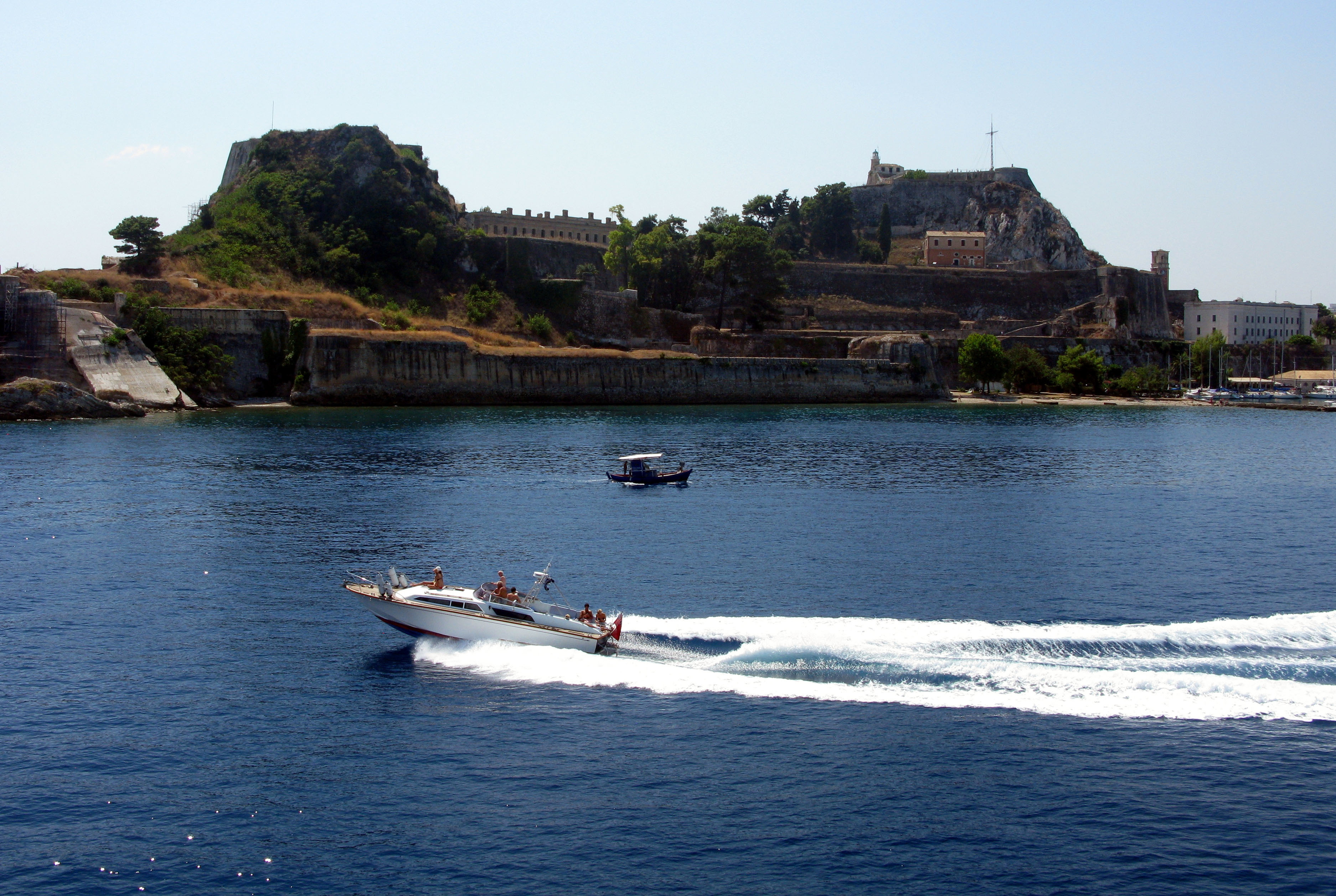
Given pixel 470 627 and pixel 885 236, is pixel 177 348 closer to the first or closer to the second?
pixel 470 627

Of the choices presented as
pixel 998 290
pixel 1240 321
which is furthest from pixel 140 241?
pixel 1240 321

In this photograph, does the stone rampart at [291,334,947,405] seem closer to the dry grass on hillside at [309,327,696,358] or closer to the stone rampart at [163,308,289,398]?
the dry grass on hillside at [309,327,696,358]

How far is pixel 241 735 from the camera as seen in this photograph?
2033 cm

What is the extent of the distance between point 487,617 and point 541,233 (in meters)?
112

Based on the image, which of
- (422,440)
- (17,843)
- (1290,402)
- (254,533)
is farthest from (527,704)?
(1290,402)

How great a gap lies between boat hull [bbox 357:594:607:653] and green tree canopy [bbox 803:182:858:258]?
135681 mm

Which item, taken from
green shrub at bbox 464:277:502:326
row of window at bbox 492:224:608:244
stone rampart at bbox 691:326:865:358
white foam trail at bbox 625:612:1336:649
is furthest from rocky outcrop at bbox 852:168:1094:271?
white foam trail at bbox 625:612:1336:649

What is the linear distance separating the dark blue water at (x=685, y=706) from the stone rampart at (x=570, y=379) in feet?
157

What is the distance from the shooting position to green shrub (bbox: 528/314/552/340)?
10938 cm

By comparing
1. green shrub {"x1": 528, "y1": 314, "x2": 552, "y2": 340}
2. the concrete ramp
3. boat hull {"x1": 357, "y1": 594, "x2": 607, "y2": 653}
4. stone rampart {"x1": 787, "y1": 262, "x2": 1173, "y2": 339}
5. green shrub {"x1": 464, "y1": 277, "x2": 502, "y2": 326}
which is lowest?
boat hull {"x1": 357, "y1": 594, "x2": 607, "y2": 653}

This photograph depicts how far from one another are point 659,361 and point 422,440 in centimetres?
3863

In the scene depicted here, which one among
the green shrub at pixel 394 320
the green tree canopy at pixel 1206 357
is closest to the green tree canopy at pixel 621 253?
the green shrub at pixel 394 320

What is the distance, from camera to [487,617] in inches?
995

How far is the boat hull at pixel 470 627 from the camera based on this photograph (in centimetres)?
2480
